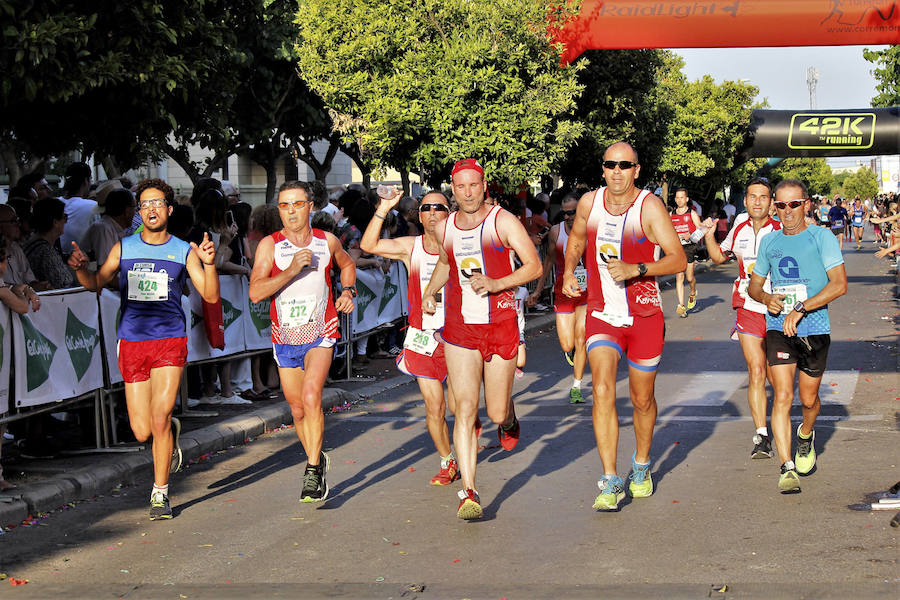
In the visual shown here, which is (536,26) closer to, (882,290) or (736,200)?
(882,290)

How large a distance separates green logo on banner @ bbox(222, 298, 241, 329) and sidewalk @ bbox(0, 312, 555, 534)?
81 centimetres

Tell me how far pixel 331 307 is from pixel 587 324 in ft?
5.66

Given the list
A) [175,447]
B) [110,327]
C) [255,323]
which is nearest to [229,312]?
[255,323]

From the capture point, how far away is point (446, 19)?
20.0 m

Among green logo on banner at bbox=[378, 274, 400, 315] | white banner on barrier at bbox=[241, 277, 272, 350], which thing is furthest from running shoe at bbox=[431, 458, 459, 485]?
green logo on banner at bbox=[378, 274, 400, 315]

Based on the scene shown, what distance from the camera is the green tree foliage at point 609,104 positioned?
27.2 m

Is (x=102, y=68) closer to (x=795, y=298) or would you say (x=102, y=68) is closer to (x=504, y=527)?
(x=504, y=527)

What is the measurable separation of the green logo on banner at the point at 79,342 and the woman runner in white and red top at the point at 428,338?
7.19 feet

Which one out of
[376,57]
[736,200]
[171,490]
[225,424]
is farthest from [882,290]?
[736,200]

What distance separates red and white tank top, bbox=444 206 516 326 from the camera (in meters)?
7.09

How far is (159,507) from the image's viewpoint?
743 centimetres

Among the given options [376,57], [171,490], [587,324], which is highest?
[376,57]

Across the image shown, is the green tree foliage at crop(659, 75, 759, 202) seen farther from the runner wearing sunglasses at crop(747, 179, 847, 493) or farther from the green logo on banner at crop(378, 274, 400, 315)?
the runner wearing sunglasses at crop(747, 179, 847, 493)

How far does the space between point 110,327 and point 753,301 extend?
15.7 feet
